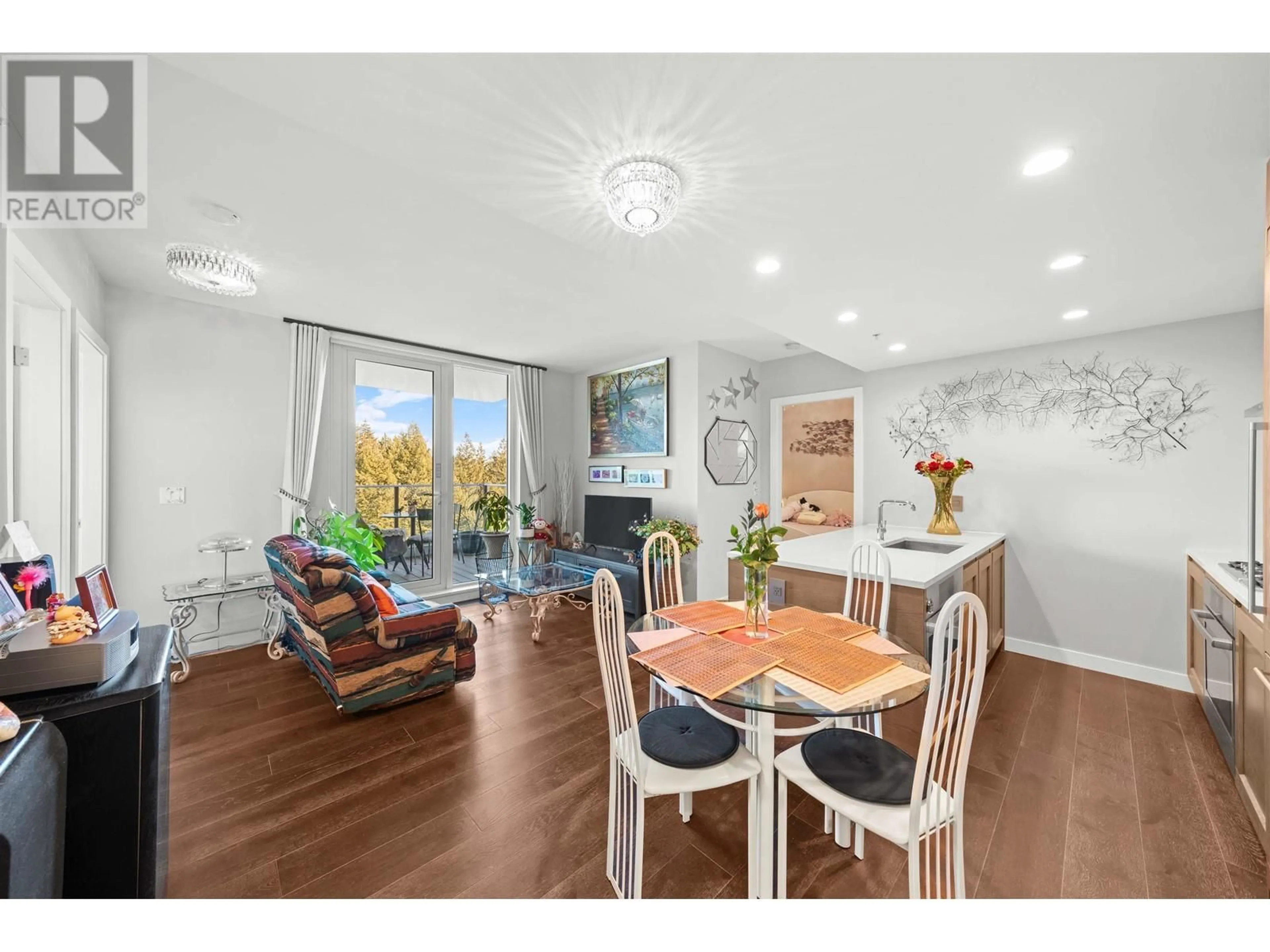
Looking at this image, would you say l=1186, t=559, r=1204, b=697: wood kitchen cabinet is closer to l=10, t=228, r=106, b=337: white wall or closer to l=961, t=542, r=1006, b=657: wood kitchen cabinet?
l=961, t=542, r=1006, b=657: wood kitchen cabinet

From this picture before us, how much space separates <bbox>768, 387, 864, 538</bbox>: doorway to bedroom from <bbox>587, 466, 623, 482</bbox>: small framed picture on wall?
65.5 inches

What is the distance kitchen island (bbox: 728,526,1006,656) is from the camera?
2.33 meters

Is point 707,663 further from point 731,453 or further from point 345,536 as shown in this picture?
point 731,453

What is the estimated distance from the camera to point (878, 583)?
93.4 inches

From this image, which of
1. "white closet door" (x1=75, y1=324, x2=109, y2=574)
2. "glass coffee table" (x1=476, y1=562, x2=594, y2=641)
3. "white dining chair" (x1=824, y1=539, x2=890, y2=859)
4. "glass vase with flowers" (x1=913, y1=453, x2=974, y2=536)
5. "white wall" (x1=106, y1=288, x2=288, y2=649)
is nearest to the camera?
"white dining chair" (x1=824, y1=539, x2=890, y2=859)

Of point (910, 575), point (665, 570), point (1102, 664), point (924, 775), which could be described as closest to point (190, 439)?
point (665, 570)

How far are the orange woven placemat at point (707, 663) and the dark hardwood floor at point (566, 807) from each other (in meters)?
0.70

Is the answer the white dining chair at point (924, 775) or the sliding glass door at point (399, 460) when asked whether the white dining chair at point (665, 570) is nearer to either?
the white dining chair at point (924, 775)

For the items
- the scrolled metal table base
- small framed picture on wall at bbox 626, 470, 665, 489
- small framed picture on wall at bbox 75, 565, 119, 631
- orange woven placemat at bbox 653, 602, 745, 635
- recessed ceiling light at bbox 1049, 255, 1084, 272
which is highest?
recessed ceiling light at bbox 1049, 255, 1084, 272

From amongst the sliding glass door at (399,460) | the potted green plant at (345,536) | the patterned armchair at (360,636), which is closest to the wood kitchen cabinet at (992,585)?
the patterned armchair at (360,636)

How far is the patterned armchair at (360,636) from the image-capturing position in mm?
2439

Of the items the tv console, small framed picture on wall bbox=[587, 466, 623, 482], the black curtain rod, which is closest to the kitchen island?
the tv console

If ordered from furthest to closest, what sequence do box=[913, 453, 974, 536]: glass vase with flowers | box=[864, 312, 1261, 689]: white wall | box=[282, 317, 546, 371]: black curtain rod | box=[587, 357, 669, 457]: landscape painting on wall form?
box=[587, 357, 669, 457]: landscape painting on wall, box=[282, 317, 546, 371]: black curtain rod, box=[913, 453, 974, 536]: glass vase with flowers, box=[864, 312, 1261, 689]: white wall
